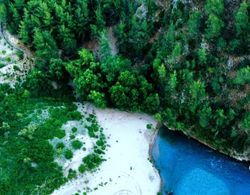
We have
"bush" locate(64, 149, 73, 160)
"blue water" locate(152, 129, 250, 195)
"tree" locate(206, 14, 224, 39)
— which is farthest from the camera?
"bush" locate(64, 149, 73, 160)

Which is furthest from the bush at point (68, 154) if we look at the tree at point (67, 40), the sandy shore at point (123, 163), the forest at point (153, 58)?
the tree at point (67, 40)

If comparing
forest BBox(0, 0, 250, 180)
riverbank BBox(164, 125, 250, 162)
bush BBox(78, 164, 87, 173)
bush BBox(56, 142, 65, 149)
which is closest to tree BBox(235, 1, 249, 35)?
forest BBox(0, 0, 250, 180)

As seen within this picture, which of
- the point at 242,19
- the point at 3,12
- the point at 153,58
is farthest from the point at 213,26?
the point at 3,12

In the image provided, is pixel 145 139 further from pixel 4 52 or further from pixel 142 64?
pixel 4 52

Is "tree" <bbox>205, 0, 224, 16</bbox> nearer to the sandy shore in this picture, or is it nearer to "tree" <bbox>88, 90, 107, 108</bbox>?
the sandy shore

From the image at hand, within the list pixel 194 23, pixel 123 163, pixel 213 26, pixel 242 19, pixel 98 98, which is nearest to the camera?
pixel 242 19

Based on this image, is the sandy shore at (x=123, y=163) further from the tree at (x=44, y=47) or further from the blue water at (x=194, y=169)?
the tree at (x=44, y=47)

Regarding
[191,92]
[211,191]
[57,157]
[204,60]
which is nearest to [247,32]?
[204,60]

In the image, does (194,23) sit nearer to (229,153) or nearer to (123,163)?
(229,153)
